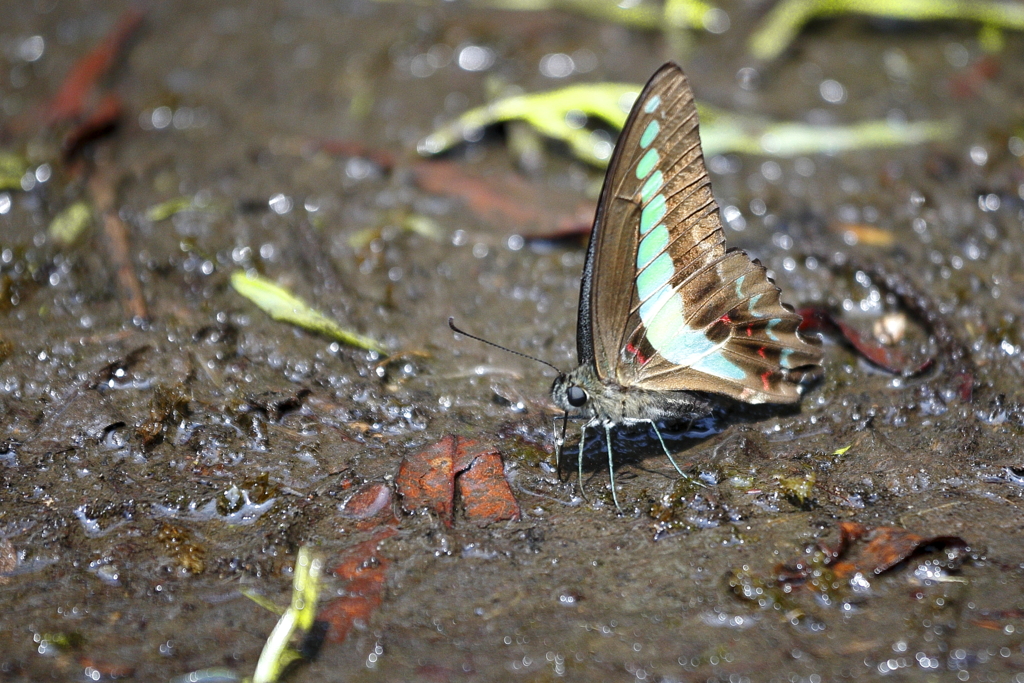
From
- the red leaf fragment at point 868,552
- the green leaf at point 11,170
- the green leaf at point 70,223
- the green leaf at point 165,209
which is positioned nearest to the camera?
the red leaf fragment at point 868,552

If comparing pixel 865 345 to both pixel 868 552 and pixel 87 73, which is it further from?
pixel 87 73

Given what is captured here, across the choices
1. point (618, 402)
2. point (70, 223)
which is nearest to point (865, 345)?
point (618, 402)

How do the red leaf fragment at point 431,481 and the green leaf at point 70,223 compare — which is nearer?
the red leaf fragment at point 431,481

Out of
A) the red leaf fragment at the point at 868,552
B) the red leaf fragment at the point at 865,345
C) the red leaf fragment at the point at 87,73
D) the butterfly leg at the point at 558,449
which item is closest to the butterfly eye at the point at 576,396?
the butterfly leg at the point at 558,449

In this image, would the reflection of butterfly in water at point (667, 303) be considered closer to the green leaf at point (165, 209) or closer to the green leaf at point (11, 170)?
A: the green leaf at point (165, 209)

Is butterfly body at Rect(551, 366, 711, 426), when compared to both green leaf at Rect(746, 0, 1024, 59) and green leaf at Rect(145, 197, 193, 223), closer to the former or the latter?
green leaf at Rect(145, 197, 193, 223)

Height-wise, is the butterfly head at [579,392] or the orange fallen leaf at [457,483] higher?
the butterfly head at [579,392]

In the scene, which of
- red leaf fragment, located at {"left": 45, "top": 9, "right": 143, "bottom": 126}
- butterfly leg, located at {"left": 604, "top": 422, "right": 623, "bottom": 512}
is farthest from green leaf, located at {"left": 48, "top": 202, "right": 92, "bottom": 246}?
butterfly leg, located at {"left": 604, "top": 422, "right": 623, "bottom": 512}
